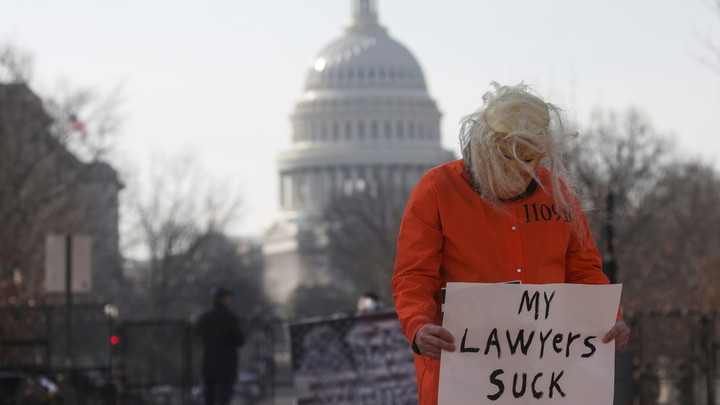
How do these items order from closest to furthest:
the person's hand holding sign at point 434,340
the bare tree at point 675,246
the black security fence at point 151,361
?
the person's hand holding sign at point 434,340
the black security fence at point 151,361
the bare tree at point 675,246

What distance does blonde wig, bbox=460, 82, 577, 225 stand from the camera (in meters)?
5.69

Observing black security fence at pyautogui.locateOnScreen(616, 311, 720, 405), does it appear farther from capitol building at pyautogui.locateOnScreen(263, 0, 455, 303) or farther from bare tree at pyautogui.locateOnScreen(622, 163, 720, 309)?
capitol building at pyautogui.locateOnScreen(263, 0, 455, 303)

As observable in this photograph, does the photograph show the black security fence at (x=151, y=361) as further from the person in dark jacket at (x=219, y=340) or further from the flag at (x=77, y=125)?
the flag at (x=77, y=125)

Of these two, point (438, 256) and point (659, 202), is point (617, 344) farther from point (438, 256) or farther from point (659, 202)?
point (659, 202)

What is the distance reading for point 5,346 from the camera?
74.4ft

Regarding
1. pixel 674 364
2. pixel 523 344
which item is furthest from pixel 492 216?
pixel 674 364

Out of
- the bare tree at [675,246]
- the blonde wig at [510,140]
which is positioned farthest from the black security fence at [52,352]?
the blonde wig at [510,140]

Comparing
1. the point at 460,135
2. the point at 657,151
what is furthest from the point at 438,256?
the point at 657,151

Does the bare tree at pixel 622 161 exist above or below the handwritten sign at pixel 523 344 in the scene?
above

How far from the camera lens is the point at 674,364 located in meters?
25.2

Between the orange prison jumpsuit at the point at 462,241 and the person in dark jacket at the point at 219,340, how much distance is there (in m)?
12.9

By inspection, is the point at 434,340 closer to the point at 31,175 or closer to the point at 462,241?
the point at 462,241

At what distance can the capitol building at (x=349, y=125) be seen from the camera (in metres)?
155

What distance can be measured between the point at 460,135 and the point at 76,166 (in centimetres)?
3424
